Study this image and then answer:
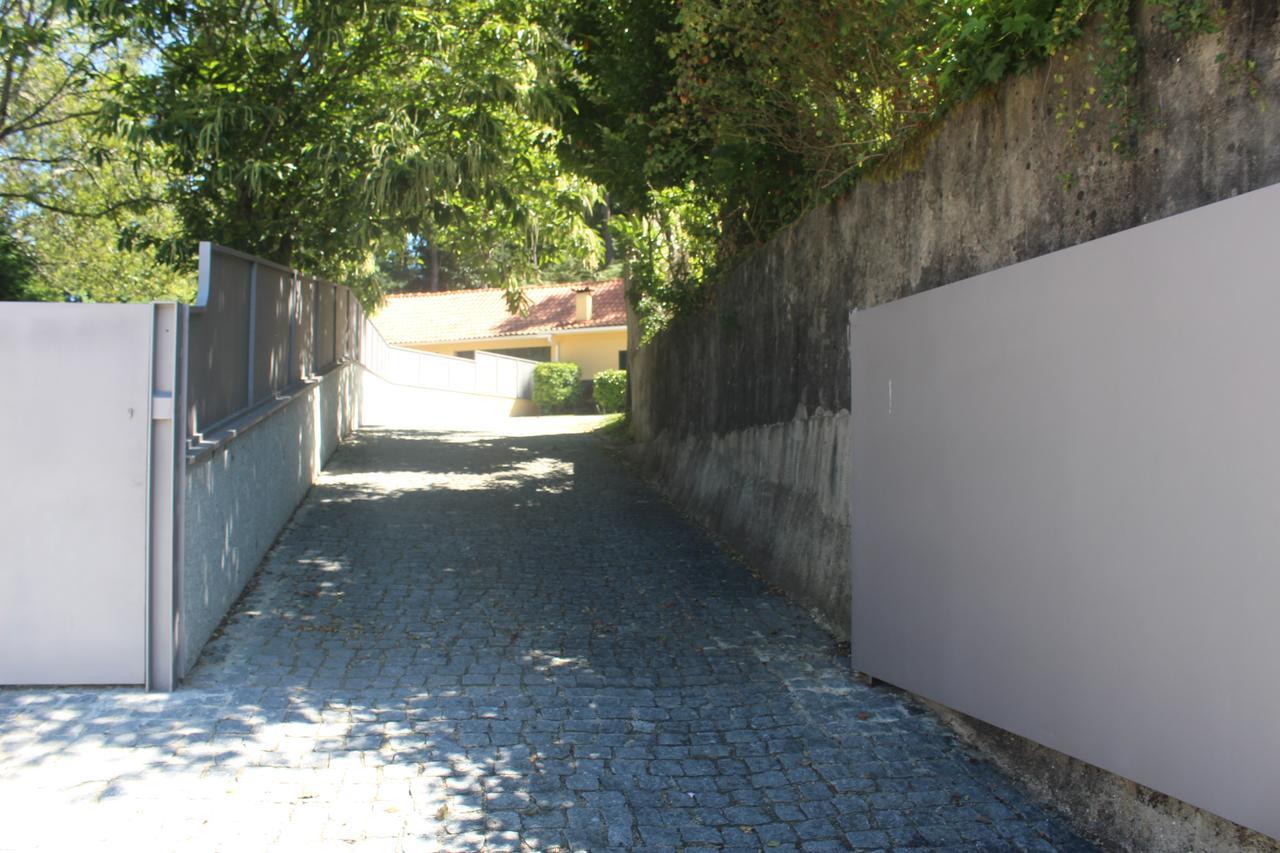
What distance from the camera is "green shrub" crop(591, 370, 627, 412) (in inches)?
1197

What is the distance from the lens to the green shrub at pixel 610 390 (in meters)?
30.4

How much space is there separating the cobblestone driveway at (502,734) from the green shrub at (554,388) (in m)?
25.9

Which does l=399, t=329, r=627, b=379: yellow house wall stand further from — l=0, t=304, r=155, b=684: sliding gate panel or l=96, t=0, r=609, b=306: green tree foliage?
l=0, t=304, r=155, b=684: sliding gate panel

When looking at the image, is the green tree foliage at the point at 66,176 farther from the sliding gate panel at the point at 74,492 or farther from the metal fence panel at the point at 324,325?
the sliding gate panel at the point at 74,492

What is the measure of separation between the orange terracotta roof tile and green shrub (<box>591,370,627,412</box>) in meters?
7.14

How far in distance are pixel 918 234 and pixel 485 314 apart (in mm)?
36993

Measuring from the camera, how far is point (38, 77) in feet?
61.8

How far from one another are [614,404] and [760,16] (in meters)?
23.2

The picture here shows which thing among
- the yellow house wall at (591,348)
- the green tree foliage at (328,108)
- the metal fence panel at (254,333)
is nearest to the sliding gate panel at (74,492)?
the metal fence panel at (254,333)

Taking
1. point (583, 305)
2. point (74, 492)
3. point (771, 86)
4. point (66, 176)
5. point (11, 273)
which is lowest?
point (74, 492)

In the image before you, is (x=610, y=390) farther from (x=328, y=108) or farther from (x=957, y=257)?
(x=957, y=257)

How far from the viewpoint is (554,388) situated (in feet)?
114

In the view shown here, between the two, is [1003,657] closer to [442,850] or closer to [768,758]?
[768,758]

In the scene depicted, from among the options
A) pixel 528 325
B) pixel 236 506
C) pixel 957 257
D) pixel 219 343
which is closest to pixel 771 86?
pixel 957 257
